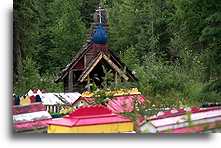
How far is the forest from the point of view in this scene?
2.85m

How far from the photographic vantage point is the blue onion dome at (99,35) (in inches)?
115

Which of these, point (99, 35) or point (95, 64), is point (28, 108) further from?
point (99, 35)

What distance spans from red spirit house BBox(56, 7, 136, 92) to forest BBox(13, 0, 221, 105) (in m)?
0.03

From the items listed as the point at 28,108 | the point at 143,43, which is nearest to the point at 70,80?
the point at 28,108

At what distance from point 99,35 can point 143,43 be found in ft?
0.72

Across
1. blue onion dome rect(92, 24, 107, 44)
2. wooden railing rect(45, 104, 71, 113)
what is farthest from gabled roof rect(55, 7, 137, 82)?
wooden railing rect(45, 104, 71, 113)

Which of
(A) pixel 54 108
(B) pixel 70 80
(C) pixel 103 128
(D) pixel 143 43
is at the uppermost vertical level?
(D) pixel 143 43

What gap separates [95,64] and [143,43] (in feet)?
0.84

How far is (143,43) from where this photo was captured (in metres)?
2.89

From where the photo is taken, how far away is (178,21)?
2863mm

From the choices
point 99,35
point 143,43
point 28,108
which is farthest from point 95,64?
point 28,108

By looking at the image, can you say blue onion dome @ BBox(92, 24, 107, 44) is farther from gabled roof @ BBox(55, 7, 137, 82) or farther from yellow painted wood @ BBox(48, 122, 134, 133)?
yellow painted wood @ BBox(48, 122, 134, 133)

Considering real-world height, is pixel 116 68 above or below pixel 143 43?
below

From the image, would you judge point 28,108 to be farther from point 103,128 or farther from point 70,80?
point 103,128
